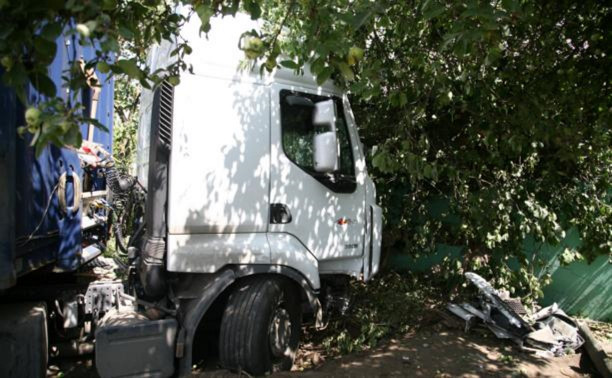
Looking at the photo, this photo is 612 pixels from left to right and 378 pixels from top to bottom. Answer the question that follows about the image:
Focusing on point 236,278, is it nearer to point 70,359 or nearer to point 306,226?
point 306,226

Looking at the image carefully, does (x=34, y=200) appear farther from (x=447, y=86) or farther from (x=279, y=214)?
(x=447, y=86)

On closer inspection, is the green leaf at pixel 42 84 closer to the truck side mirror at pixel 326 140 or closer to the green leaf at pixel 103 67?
the green leaf at pixel 103 67

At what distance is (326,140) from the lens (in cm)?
361

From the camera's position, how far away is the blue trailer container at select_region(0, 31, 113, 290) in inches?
98.0

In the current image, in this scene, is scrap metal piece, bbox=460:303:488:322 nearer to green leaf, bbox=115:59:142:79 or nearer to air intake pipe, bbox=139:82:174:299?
air intake pipe, bbox=139:82:174:299

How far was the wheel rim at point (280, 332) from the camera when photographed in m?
3.58

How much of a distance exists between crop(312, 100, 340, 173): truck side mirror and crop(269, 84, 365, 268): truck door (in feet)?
0.34

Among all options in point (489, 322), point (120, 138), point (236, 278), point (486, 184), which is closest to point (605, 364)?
point (489, 322)

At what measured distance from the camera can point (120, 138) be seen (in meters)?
10.2

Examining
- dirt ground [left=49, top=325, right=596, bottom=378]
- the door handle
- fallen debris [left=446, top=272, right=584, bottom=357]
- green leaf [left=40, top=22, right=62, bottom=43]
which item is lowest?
dirt ground [left=49, top=325, right=596, bottom=378]

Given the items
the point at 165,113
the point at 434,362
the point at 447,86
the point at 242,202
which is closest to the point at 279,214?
the point at 242,202

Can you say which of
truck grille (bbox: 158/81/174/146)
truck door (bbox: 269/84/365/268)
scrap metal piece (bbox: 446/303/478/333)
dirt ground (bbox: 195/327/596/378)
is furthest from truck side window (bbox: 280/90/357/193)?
scrap metal piece (bbox: 446/303/478/333)

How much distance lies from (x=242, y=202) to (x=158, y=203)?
59 centimetres

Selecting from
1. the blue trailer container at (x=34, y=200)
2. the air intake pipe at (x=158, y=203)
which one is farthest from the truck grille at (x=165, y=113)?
the blue trailer container at (x=34, y=200)
